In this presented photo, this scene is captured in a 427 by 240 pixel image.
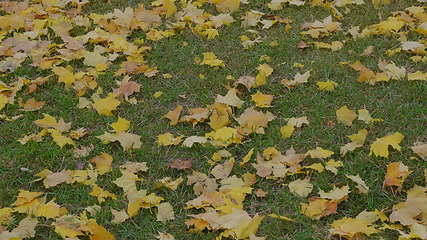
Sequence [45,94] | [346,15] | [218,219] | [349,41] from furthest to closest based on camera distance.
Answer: [346,15]
[349,41]
[45,94]
[218,219]

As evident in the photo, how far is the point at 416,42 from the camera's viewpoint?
4.13m

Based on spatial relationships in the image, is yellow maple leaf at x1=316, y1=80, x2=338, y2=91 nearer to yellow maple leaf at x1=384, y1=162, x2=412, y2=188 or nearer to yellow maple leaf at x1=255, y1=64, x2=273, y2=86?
yellow maple leaf at x1=255, y1=64, x2=273, y2=86

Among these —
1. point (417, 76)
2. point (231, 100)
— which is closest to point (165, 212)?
point (231, 100)

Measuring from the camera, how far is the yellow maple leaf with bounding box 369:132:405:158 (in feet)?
10.3

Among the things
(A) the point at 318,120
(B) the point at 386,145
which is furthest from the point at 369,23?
(B) the point at 386,145

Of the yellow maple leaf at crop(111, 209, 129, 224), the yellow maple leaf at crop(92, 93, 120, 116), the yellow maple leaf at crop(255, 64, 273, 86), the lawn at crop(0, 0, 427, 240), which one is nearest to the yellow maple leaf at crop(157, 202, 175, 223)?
the lawn at crop(0, 0, 427, 240)

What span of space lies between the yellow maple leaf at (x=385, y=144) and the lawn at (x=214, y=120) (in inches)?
0.5

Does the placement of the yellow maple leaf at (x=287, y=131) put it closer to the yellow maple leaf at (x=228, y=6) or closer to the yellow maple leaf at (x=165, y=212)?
the yellow maple leaf at (x=165, y=212)

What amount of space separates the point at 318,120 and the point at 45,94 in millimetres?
1911

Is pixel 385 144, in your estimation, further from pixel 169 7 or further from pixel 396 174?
pixel 169 7

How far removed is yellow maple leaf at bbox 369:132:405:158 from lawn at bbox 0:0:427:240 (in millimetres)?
12

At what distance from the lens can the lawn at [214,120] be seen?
9.43ft

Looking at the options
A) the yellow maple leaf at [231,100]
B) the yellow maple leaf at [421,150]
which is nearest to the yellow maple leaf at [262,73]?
the yellow maple leaf at [231,100]

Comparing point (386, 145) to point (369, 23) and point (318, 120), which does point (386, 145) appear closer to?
point (318, 120)
